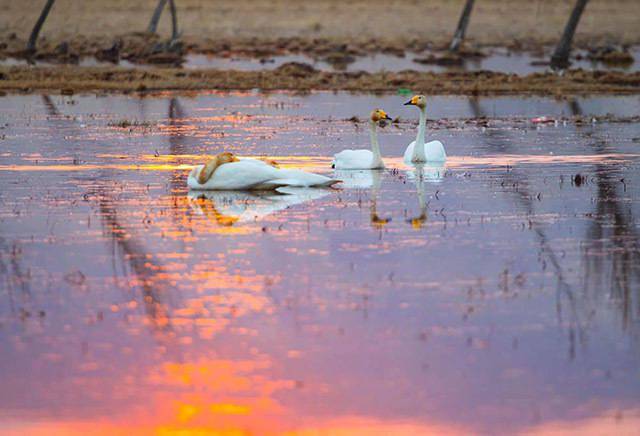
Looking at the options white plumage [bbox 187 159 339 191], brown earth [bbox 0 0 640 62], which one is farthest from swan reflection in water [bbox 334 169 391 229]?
brown earth [bbox 0 0 640 62]

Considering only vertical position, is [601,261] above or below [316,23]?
below

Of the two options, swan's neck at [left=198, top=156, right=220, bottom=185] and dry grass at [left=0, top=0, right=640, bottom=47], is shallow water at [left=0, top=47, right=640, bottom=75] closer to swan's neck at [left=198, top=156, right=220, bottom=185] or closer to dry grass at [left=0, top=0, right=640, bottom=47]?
dry grass at [left=0, top=0, right=640, bottom=47]

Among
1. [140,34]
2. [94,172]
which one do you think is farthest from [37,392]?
[140,34]

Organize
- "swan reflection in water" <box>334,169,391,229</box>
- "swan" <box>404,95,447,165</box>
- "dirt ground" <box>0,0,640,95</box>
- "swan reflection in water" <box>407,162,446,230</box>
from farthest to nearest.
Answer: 1. "dirt ground" <box>0,0,640,95</box>
2. "swan" <box>404,95,447,165</box>
3. "swan reflection in water" <box>334,169,391,229</box>
4. "swan reflection in water" <box>407,162,446,230</box>

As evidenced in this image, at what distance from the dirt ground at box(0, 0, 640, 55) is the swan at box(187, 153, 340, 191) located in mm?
44557

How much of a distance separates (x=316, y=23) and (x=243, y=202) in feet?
256

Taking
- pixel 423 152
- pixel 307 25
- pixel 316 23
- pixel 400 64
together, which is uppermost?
pixel 316 23

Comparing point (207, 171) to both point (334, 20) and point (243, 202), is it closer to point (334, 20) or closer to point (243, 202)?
point (243, 202)

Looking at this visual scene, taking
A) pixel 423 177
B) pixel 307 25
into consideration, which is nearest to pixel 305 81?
pixel 423 177

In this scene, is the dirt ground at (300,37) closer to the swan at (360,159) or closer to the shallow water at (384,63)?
the shallow water at (384,63)

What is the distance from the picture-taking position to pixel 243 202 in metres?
15.0

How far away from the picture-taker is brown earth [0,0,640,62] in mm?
68375

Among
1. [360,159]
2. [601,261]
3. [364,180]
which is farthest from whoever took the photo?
[360,159]

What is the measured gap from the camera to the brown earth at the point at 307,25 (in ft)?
224
